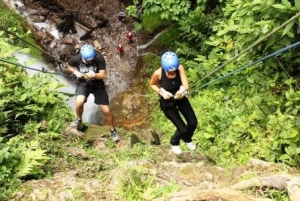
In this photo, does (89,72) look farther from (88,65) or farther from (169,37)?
(169,37)

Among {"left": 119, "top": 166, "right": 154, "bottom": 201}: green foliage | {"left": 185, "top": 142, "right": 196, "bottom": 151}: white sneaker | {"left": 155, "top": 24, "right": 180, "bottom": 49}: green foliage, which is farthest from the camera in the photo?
{"left": 155, "top": 24, "right": 180, "bottom": 49}: green foliage

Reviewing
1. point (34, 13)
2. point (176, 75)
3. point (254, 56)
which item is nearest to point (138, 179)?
point (176, 75)

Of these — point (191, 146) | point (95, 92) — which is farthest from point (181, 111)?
point (95, 92)

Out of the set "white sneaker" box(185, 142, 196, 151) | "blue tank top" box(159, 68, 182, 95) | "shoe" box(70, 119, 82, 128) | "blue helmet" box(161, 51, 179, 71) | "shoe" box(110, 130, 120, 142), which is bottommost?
"white sneaker" box(185, 142, 196, 151)

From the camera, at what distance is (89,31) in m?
14.4

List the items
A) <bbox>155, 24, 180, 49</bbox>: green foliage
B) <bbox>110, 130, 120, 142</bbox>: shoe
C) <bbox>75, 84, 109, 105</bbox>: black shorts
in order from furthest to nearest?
<bbox>155, 24, 180, 49</bbox>: green foliage → <bbox>110, 130, 120, 142</bbox>: shoe → <bbox>75, 84, 109, 105</bbox>: black shorts

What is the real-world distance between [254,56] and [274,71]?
0.58 metres

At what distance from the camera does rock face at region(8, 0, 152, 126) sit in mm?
13547

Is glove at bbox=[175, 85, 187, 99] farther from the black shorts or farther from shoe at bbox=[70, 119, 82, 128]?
shoe at bbox=[70, 119, 82, 128]

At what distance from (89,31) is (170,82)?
7980 millimetres

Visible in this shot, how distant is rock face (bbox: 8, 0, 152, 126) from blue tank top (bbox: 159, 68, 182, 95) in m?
5.64

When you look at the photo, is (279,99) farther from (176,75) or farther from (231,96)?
(231,96)

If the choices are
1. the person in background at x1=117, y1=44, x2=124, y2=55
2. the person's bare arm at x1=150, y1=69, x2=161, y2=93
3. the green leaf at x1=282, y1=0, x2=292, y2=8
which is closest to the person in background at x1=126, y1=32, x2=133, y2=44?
the person in background at x1=117, y1=44, x2=124, y2=55

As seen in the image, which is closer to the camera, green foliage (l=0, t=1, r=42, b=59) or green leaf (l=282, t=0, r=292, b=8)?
green leaf (l=282, t=0, r=292, b=8)
